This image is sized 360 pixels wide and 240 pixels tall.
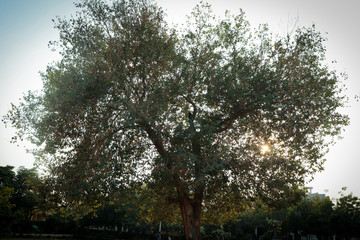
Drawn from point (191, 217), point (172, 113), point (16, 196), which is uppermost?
point (172, 113)

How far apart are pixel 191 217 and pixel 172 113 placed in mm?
7357

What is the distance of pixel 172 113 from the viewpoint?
17062 mm

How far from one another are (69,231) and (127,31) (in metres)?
69.7

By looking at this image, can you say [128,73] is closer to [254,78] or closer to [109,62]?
[109,62]

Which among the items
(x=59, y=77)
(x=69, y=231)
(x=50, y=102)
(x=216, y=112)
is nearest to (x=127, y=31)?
(x=59, y=77)

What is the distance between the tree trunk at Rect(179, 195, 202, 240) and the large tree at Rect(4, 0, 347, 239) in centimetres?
7

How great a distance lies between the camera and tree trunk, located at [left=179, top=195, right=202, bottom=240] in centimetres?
1816

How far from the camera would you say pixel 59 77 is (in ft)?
56.7

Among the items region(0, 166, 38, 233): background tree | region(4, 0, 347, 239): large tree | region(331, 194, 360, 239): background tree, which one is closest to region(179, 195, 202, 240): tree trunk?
region(4, 0, 347, 239): large tree

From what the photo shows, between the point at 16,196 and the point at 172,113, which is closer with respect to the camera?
the point at 172,113

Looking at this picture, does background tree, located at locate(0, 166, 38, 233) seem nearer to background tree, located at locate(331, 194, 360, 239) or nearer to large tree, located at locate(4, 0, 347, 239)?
large tree, located at locate(4, 0, 347, 239)

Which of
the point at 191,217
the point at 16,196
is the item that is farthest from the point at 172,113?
the point at 16,196

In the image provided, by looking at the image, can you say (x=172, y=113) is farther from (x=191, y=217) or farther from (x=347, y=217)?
(x=347, y=217)

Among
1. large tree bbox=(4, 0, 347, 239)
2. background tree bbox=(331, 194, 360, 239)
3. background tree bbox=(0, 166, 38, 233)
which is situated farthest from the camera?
background tree bbox=(0, 166, 38, 233)
